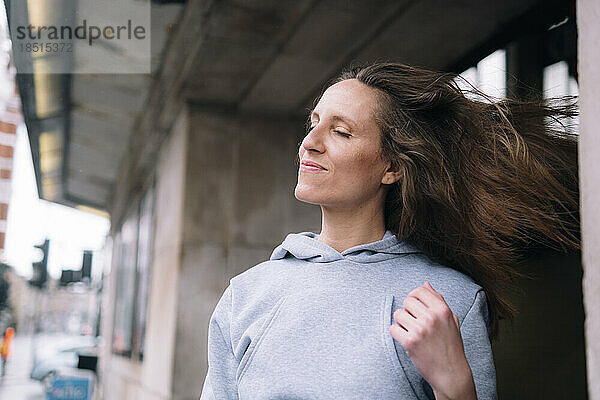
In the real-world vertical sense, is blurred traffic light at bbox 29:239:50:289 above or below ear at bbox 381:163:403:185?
below

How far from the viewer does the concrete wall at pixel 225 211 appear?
418 cm

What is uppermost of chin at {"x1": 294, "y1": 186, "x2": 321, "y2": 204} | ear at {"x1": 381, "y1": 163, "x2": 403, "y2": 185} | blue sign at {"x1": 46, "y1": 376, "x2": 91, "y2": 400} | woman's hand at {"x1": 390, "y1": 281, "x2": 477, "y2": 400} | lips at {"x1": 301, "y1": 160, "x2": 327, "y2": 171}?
lips at {"x1": 301, "y1": 160, "x2": 327, "y2": 171}

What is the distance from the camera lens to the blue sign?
7.78 meters

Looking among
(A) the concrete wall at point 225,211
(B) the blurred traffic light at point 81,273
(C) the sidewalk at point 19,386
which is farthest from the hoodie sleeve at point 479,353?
(B) the blurred traffic light at point 81,273

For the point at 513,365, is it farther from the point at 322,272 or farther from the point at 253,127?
the point at 253,127

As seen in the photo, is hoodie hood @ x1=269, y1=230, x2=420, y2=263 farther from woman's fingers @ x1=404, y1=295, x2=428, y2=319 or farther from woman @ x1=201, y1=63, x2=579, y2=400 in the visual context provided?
woman's fingers @ x1=404, y1=295, x2=428, y2=319

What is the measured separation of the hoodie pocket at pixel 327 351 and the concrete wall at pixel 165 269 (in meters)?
2.83

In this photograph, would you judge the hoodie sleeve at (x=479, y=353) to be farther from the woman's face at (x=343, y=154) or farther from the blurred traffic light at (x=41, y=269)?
the blurred traffic light at (x=41, y=269)

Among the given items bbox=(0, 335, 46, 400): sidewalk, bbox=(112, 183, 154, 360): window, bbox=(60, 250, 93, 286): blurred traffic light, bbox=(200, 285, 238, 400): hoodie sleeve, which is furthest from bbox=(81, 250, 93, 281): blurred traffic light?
bbox=(200, 285, 238, 400): hoodie sleeve

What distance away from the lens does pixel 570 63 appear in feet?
8.04

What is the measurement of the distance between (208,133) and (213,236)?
65 centimetres

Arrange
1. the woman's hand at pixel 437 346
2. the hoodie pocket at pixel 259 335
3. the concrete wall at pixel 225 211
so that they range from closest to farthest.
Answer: the woman's hand at pixel 437 346
the hoodie pocket at pixel 259 335
the concrete wall at pixel 225 211

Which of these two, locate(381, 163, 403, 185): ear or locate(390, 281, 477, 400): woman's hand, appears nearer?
locate(390, 281, 477, 400): woman's hand

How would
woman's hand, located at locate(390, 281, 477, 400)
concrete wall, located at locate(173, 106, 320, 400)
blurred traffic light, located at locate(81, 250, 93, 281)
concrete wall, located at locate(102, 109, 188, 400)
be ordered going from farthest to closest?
blurred traffic light, located at locate(81, 250, 93, 281), concrete wall, located at locate(102, 109, 188, 400), concrete wall, located at locate(173, 106, 320, 400), woman's hand, located at locate(390, 281, 477, 400)
